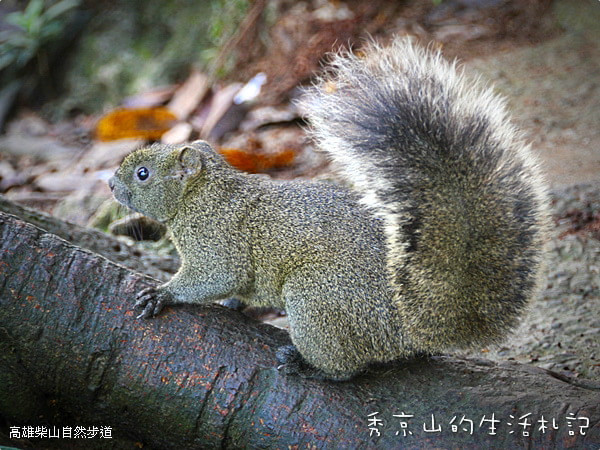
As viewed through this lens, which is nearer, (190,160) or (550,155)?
(190,160)

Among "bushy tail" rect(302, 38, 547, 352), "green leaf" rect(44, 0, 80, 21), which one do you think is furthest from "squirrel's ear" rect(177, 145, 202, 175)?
"green leaf" rect(44, 0, 80, 21)

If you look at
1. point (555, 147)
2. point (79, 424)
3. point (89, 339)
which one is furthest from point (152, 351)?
point (555, 147)

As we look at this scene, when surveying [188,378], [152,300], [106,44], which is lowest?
[188,378]

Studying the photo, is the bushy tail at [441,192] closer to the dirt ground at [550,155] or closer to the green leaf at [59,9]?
the dirt ground at [550,155]

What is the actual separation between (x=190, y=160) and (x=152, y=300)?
0.68 m

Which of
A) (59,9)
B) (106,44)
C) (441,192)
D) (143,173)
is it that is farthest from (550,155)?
(59,9)

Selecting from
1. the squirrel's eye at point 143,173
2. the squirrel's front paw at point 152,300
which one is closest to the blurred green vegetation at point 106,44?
the squirrel's eye at point 143,173

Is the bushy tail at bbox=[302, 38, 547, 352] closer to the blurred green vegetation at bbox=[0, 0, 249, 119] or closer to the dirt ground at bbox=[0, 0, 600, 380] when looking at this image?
the dirt ground at bbox=[0, 0, 600, 380]

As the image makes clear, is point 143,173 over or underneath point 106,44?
underneath

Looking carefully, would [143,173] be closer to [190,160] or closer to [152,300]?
[190,160]

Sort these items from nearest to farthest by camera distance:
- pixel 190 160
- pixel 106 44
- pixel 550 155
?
pixel 190 160, pixel 550 155, pixel 106 44

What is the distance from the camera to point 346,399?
7.50 ft

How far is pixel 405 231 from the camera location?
7.41ft

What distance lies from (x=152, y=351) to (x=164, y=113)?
369 centimetres
